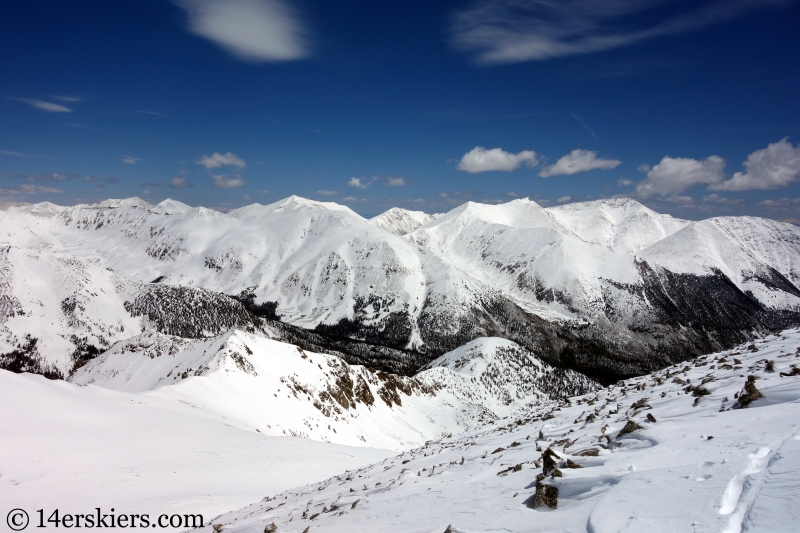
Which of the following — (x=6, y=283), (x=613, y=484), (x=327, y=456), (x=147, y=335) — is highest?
(x=6, y=283)

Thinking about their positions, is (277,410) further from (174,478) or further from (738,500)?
(738,500)

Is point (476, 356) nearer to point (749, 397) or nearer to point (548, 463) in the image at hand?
point (749, 397)

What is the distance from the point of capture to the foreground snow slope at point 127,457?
18156mm

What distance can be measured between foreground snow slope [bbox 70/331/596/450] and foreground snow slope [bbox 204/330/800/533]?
1584 inches

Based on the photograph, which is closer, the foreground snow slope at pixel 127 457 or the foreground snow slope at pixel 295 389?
the foreground snow slope at pixel 127 457

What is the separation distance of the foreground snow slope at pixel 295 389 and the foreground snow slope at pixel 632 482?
4024cm

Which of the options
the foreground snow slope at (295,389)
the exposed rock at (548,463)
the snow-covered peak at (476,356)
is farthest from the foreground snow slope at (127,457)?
the snow-covered peak at (476,356)

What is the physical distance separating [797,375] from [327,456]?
30.6m

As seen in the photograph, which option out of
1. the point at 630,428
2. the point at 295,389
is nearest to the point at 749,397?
the point at 630,428

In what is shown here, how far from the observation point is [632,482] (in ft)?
23.9

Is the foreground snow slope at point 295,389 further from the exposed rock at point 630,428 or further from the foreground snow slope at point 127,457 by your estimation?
the exposed rock at point 630,428

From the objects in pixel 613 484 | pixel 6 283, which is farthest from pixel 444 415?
pixel 6 283

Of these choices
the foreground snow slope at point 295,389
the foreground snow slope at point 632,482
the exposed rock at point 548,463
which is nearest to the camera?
the foreground snow slope at point 632,482

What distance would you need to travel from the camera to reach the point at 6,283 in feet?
587
